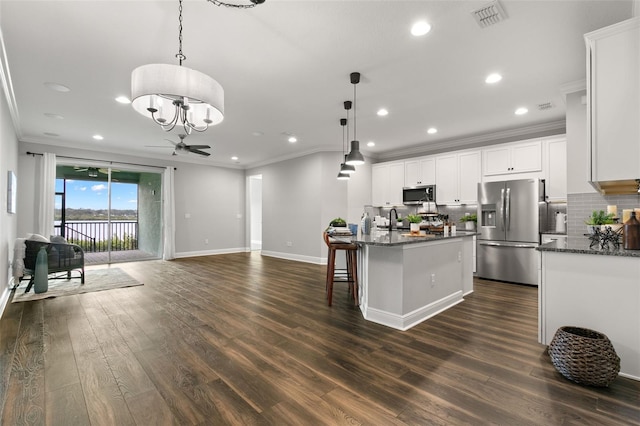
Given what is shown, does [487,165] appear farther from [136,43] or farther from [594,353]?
[136,43]

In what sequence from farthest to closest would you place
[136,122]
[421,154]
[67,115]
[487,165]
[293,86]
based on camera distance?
1. [421,154]
2. [487,165]
3. [136,122]
4. [67,115]
5. [293,86]

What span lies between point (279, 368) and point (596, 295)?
8.00 ft

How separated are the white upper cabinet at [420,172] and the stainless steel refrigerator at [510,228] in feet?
3.57

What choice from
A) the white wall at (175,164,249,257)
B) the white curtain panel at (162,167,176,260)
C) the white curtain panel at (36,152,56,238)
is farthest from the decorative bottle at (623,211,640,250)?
the white curtain panel at (36,152,56,238)

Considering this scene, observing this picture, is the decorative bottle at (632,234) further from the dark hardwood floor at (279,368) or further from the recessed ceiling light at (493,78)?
the recessed ceiling light at (493,78)

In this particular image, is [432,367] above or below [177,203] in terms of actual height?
below

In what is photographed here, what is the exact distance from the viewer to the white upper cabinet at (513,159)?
5035 mm

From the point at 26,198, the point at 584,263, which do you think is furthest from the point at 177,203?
the point at 584,263

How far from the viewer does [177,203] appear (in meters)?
7.99

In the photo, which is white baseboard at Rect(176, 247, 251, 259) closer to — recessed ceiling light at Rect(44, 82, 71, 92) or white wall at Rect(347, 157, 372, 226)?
white wall at Rect(347, 157, 372, 226)

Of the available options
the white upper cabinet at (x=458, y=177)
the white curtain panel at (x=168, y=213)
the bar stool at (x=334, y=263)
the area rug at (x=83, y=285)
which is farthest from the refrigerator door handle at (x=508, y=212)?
the white curtain panel at (x=168, y=213)

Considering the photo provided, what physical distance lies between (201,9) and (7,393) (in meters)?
2.99

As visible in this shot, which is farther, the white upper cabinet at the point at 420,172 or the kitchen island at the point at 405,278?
the white upper cabinet at the point at 420,172

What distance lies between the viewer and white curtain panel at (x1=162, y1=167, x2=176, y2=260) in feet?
25.1
